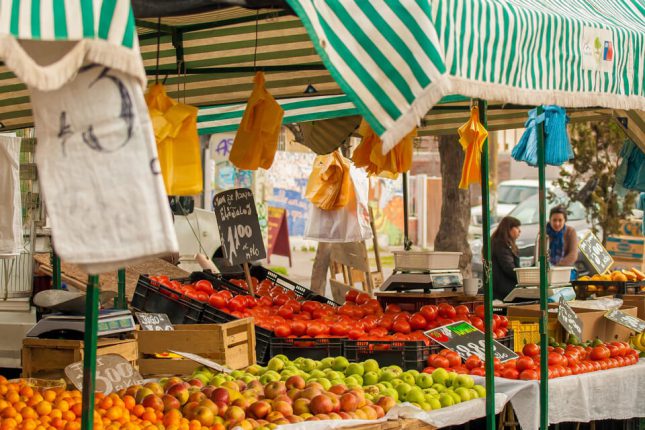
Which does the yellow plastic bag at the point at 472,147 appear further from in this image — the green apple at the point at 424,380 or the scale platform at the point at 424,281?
the scale platform at the point at 424,281

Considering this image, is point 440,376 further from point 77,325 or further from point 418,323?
point 77,325

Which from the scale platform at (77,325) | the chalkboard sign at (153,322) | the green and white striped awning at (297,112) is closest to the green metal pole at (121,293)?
the chalkboard sign at (153,322)

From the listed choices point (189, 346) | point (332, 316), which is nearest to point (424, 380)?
point (189, 346)

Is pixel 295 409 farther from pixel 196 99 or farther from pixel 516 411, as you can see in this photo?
pixel 196 99

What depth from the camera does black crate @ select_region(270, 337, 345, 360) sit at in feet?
20.1

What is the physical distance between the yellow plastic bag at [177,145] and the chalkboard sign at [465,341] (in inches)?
111

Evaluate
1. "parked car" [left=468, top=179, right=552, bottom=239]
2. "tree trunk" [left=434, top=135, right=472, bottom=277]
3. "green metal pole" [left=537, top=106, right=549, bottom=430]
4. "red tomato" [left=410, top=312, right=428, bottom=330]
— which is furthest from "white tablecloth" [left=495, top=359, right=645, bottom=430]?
"parked car" [left=468, top=179, right=552, bottom=239]

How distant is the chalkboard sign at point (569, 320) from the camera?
650cm

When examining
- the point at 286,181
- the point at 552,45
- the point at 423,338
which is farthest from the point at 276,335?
the point at 286,181

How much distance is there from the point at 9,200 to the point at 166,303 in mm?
1305

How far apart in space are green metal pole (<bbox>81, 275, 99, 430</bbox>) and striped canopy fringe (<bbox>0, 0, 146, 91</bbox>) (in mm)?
855

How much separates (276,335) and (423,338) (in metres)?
0.97

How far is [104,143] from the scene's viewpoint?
265 centimetres

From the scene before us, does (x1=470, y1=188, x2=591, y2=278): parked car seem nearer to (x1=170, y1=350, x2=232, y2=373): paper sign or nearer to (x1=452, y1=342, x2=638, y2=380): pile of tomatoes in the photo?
(x1=452, y1=342, x2=638, y2=380): pile of tomatoes
